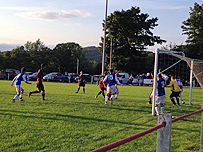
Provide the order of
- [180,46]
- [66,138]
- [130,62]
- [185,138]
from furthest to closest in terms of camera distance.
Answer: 1. [180,46]
2. [130,62]
3. [185,138]
4. [66,138]

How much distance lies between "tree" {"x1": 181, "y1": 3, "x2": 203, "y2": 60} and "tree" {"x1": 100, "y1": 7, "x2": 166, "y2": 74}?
6.13 meters

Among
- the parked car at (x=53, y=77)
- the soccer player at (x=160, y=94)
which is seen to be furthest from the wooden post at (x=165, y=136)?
the parked car at (x=53, y=77)

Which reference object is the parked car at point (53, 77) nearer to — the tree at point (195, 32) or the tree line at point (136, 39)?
the tree line at point (136, 39)

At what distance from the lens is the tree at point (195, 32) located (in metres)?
51.9

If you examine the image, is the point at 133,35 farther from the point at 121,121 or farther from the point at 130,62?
the point at 121,121

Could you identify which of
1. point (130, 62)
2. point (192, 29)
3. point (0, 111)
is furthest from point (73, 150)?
point (192, 29)

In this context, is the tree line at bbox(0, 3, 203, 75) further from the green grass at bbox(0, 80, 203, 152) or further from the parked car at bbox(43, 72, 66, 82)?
the green grass at bbox(0, 80, 203, 152)

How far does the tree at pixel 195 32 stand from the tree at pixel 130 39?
613 centimetres

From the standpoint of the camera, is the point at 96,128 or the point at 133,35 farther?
the point at 133,35

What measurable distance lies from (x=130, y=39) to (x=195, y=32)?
50.0 ft

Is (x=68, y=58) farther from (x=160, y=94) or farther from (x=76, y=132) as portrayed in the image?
(x=76, y=132)

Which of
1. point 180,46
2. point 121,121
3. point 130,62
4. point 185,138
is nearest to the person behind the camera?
Result: point 185,138

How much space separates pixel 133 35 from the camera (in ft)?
168

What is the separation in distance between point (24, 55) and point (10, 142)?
6529cm
